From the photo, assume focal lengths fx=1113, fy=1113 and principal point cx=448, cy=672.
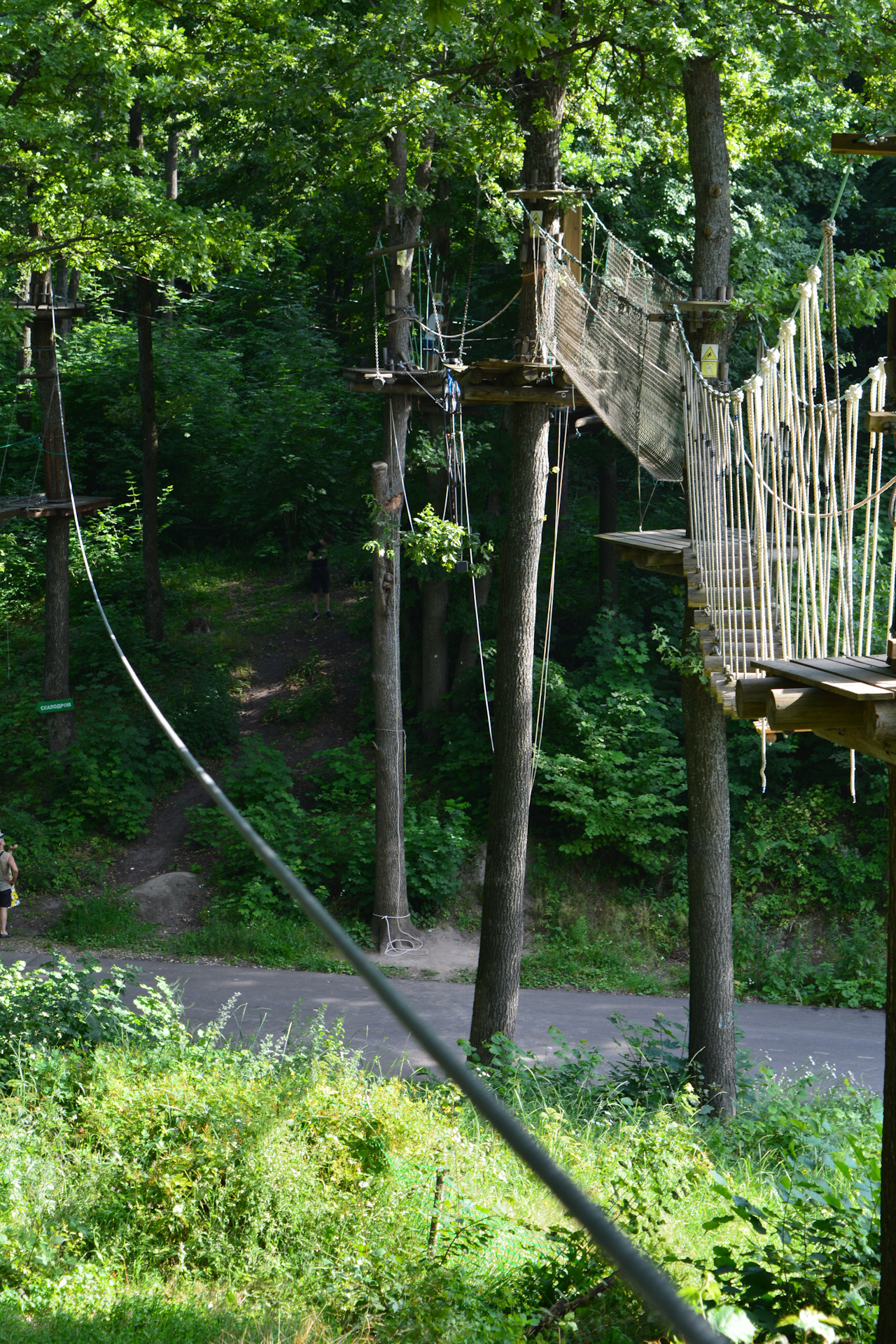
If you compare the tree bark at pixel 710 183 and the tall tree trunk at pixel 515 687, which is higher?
the tree bark at pixel 710 183

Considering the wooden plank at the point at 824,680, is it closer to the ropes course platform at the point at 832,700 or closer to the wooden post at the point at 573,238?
the ropes course platform at the point at 832,700

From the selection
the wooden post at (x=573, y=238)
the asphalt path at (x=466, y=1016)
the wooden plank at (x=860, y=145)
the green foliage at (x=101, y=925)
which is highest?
the wooden post at (x=573, y=238)

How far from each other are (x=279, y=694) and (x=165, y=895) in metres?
4.77

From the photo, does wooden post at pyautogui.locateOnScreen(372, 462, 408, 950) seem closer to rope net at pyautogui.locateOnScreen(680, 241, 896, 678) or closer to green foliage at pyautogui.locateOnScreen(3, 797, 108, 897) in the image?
green foliage at pyautogui.locateOnScreen(3, 797, 108, 897)

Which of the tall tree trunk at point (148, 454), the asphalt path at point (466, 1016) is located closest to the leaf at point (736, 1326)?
the asphalt path at point (466, 1016)

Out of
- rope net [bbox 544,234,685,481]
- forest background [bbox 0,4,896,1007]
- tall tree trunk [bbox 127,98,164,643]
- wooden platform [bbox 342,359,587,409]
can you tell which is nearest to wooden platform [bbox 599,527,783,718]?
forest background [bbox 0,4,896,1007]

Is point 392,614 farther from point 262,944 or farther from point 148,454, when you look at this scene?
point 148,454

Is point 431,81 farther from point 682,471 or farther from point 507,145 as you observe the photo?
point 682,471

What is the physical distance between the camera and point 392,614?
40.5ft

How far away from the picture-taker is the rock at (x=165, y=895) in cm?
1273

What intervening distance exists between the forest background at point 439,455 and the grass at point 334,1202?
4225 millimetres

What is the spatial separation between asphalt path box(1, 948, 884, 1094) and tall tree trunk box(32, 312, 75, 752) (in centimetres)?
418

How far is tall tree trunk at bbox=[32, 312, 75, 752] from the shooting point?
45.7ft

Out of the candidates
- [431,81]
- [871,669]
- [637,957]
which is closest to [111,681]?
[637,957]
